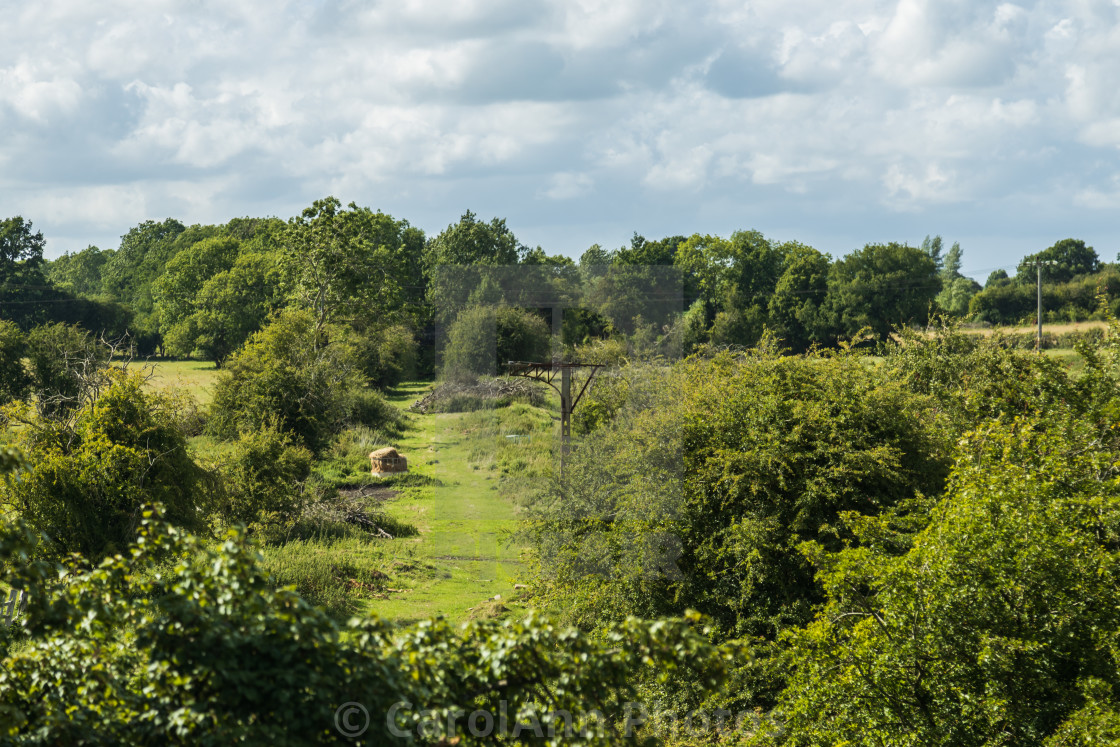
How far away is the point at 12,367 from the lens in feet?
107

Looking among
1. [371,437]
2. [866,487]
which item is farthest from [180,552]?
[371,437]

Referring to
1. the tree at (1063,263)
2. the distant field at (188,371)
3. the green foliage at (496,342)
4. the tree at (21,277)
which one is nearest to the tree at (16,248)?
the tree at (21,277)

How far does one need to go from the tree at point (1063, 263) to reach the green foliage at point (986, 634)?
7700 centimetres

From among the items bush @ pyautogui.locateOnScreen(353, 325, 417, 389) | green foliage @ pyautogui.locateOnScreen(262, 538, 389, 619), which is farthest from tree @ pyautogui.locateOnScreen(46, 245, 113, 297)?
green foliage @ pyautogui.locateOnScreen(262, 538, 389, 619)

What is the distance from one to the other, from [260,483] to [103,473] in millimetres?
5603

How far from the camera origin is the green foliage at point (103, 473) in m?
12.4

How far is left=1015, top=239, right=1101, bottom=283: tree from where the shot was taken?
74.9m

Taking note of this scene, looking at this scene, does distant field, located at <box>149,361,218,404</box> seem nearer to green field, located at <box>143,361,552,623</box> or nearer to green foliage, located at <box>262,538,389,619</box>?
green field, located at <box>143,361,552,623</box>

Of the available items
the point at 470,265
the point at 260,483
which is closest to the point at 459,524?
the point at 260,483

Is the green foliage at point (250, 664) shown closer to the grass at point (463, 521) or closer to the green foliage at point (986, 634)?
the green foliage at point (986, 634)

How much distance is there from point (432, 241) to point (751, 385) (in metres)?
59.8

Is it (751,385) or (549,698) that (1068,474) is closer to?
(751,385)

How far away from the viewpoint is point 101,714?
12.3 feet

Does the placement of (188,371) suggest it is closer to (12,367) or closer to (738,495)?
(12,367)
